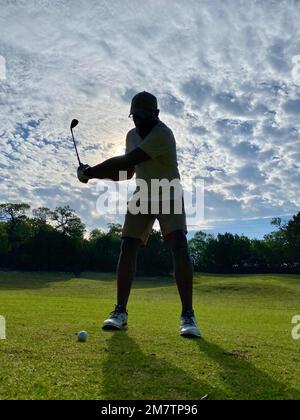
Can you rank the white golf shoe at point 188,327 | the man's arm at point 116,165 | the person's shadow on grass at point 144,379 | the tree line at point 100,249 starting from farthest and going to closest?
the tree line at point 100,249
the man's arm at point 116,165
the white golf shoe at point 188,327
the person's shadow on grass at point 144,379

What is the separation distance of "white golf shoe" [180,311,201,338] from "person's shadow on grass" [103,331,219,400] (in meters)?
1.20

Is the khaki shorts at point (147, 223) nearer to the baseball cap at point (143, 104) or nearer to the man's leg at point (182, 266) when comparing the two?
the man's leg at point (182, 266)

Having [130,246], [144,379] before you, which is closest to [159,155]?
[130,246]

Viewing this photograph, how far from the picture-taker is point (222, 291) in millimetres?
53562

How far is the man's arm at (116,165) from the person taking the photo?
6184 millimetres

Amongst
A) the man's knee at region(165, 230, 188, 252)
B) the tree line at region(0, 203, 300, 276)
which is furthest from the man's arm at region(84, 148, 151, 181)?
the tree line at region(0, 203, 300, 276)

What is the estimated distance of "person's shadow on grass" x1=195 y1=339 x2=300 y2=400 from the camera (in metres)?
3.29

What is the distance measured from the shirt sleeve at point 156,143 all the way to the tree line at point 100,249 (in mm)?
82062

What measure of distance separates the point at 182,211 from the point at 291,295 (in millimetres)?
46646

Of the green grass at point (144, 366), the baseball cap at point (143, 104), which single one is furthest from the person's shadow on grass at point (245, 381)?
the baseball cap at point (143, 104)

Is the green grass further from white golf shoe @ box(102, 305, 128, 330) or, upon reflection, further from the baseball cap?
the baseball cap

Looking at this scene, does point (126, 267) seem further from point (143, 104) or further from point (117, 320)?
point (143, 104)
